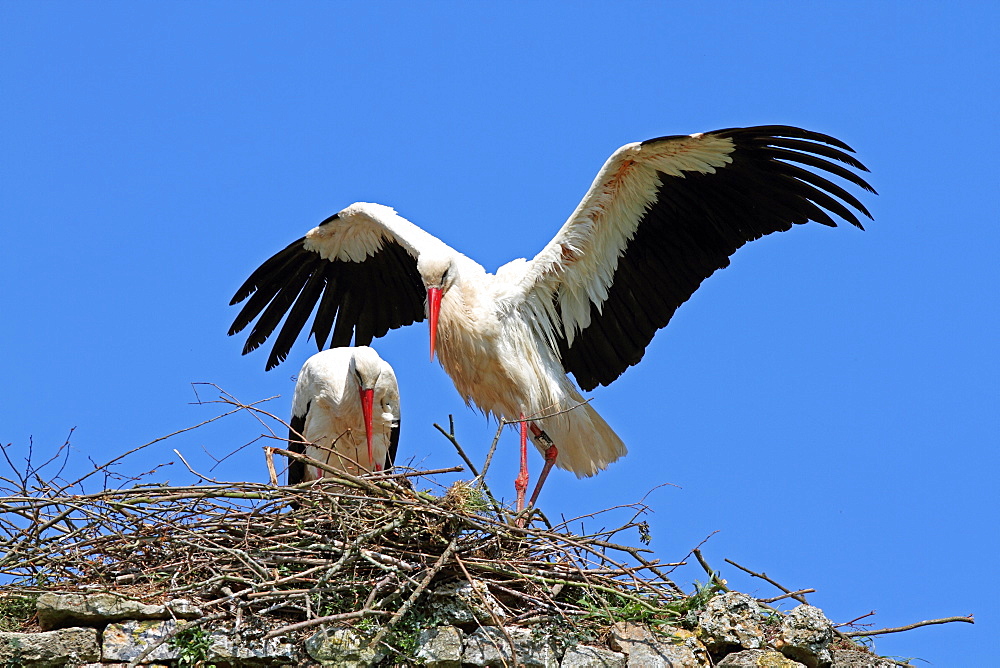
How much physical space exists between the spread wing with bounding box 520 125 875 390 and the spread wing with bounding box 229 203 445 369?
1.62m

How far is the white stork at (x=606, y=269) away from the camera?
7.11 m

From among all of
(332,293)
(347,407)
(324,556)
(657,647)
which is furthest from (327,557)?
(332,293)

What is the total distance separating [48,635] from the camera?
490 centimetres

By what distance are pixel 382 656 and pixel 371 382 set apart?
292cm

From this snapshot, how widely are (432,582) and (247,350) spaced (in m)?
4.25

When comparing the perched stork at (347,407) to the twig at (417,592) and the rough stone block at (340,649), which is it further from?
the rough stone block at (340,649)

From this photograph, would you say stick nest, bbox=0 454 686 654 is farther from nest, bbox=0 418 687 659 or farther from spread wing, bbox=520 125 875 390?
spread wing, bbox=520 125 875 390

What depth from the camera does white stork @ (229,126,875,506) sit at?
711 cm

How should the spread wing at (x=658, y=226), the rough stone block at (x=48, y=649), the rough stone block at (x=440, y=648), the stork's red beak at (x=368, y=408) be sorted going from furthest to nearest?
the stork's red beak at (x=368, y=408), the spread wing at (x=658, y=226), the rough stone block at (x=440, y=648), the rough stone block at (x=48, y=649)

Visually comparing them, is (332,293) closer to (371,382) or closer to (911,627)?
(371,382)

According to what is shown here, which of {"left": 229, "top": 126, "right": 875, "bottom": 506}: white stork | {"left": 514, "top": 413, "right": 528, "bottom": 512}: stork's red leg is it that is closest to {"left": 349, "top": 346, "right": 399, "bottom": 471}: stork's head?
{"left": 229, "top": 126, "right": 875, "bottom": 506}: white stork

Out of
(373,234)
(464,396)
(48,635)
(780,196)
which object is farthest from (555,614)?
(373,234)

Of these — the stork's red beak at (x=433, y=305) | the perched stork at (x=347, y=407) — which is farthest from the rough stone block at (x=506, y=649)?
the perched stork at (x=347, y=407)

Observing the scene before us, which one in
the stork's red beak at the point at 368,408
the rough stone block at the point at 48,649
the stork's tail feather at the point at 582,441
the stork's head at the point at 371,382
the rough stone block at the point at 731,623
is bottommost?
the rough stone block at the point at 48,649
